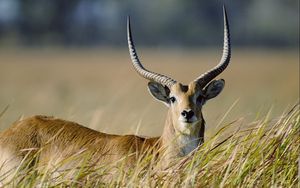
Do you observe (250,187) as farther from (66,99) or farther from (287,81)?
(287,81)

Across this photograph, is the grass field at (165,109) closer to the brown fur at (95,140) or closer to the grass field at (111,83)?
the grass field at (111,83)

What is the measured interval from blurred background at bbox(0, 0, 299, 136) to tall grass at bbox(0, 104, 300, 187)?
1.11m

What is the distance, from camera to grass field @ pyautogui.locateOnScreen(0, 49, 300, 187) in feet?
28.6

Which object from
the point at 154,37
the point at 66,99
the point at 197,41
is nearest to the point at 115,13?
the point at 154,37

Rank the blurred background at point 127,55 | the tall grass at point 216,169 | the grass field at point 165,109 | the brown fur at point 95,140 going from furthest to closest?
the blurred background at point 127,55, the brown fur at point 95,140, the grass field at point 165,109, the tall grass at point 216,169

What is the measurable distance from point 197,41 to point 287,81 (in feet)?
140

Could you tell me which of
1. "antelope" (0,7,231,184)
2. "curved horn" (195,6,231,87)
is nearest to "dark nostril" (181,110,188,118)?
"antelope" (0,7,231,184)

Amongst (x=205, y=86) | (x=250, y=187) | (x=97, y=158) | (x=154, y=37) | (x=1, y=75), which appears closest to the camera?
(x=250, y=187)

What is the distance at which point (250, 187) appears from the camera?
856 centimetres

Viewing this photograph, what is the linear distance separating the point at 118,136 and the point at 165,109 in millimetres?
11206

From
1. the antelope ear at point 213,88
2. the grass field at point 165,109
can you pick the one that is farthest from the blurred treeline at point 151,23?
the antelope ear at point 213,88

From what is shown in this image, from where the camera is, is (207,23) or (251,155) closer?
(251,155)

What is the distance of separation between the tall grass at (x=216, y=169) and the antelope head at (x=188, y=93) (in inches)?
27.2

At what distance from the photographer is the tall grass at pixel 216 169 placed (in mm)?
8586
